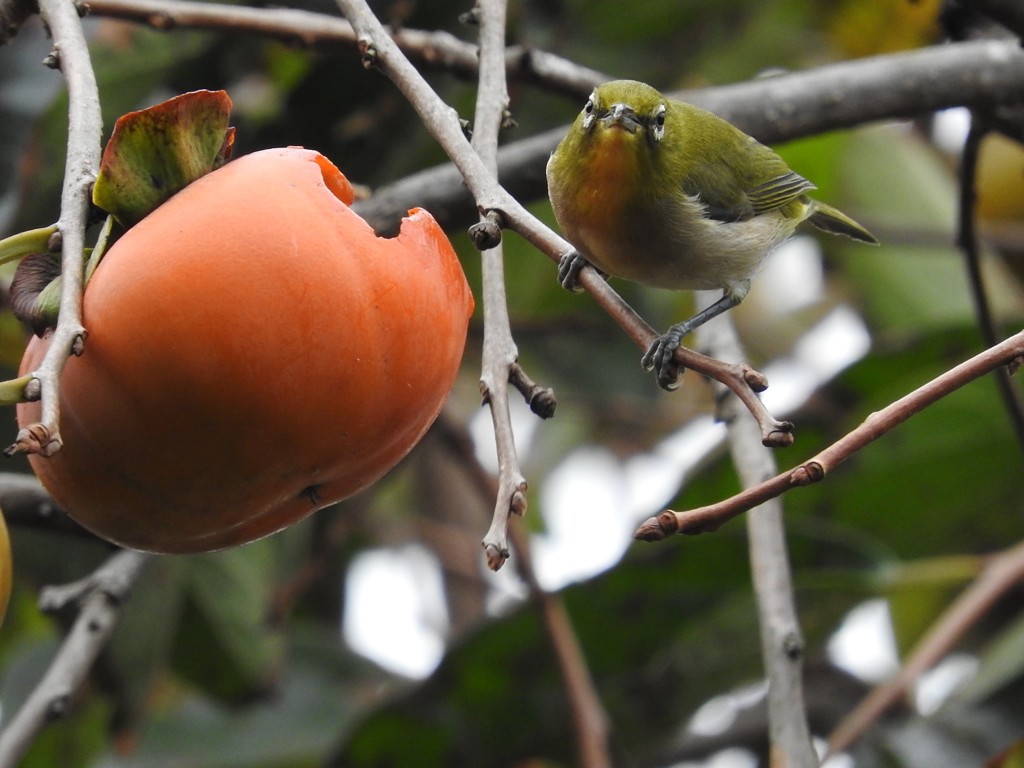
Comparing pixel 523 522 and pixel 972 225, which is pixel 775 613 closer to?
pixel 972 225

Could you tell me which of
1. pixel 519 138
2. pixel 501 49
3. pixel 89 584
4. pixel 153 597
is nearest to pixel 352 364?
pixel 501 49

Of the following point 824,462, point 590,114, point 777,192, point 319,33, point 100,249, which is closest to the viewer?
point 824,462

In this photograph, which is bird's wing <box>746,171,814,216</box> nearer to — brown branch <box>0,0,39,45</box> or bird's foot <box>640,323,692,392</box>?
bird's foot <box>640,323,692,392</box>

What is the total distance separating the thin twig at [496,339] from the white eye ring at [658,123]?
773 mm

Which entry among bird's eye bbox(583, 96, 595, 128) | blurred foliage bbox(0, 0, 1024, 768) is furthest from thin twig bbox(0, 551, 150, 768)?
bird's eye bbox(583, 96, 595, 128)

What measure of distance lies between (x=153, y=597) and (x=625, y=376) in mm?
1772

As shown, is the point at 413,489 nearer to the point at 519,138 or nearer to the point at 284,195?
the point at 519,138

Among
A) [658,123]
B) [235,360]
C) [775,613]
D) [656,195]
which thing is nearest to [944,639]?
[775,613]

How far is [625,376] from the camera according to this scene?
4.09 m

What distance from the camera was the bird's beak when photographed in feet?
7.54

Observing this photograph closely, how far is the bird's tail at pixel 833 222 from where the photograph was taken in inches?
120

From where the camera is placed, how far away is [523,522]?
343 cm

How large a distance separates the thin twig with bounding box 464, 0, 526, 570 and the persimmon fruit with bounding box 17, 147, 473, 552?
92 mm

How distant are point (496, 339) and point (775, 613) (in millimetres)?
724
